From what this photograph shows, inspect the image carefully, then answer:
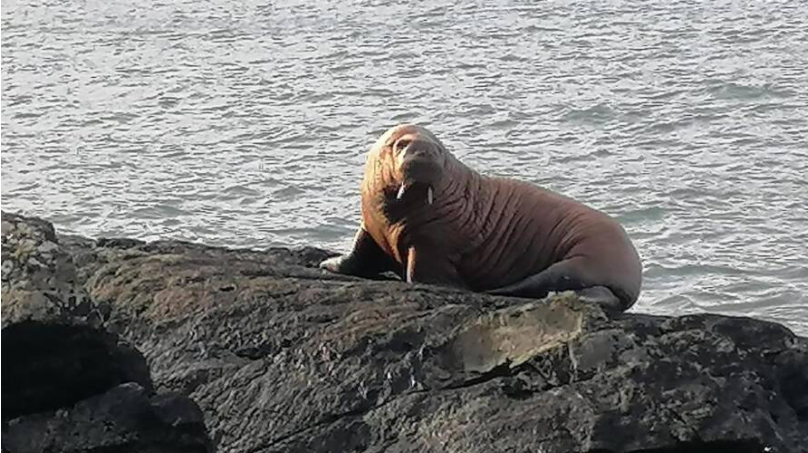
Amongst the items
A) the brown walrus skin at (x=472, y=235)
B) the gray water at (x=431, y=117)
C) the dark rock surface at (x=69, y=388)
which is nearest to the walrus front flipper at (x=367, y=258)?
the brown walrus skin at (x=472, y=235)

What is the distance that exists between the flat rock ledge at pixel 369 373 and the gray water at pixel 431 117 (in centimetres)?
566

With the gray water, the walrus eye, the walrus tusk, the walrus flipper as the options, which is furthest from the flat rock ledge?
the gray water

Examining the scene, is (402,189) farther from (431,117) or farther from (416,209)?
(431,117)

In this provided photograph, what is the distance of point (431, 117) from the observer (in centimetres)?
1557

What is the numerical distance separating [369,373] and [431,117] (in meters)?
10.8

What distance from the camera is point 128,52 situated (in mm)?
19500

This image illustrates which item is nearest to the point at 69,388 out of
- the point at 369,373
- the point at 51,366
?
the point at 51,366

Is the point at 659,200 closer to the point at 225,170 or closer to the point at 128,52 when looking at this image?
the point at 225,170

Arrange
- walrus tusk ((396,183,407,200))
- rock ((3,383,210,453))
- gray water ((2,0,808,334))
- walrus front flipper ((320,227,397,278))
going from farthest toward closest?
gray water ((2,0,808,334))
walrus front flipper ((320,227,397,278))
walrus tusk ((396,183,407,200))
rock ((3,383,210,453))

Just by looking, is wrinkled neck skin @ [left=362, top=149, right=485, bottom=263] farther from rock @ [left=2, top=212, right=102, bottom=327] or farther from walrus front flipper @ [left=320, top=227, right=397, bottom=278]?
rock @ [left=2, top=212, right=102, bottom=327]

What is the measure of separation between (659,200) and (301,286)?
24.8ft

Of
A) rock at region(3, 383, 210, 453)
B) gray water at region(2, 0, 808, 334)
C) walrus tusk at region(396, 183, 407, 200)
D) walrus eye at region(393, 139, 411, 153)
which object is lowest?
gray water at region(2, 0, 808, 334)

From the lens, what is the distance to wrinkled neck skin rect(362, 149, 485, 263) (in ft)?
23.4

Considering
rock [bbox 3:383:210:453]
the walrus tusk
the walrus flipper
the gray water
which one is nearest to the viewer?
rock [bbox 3:383:210:453]
